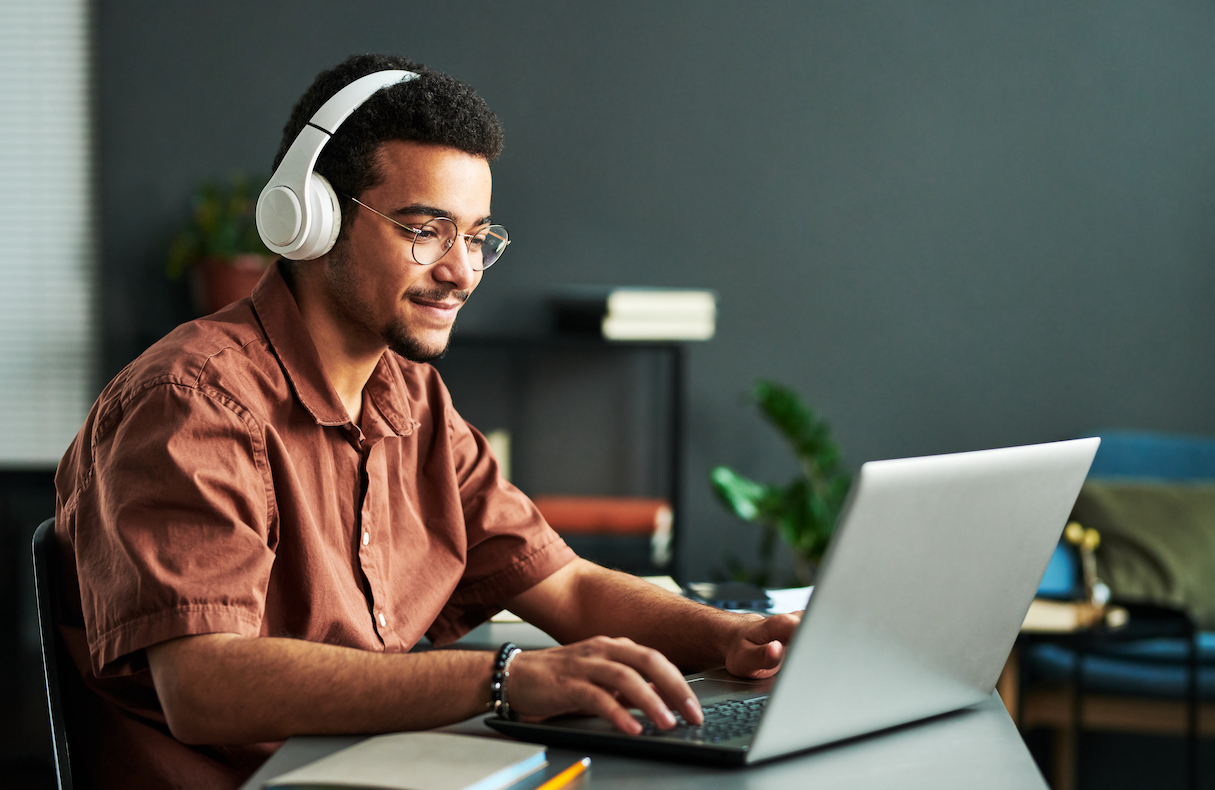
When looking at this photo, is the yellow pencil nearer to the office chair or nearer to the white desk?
the white desk

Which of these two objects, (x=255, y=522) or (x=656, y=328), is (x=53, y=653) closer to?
(x=255, y=522)

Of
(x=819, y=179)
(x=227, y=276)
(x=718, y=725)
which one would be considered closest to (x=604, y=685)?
(x=718, y=725)

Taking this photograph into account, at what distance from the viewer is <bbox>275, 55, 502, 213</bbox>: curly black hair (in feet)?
4.13

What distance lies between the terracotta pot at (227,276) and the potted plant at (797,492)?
1506 mm

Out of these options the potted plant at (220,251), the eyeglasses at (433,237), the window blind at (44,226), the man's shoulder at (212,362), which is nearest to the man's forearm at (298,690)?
the man's shoulder at (212,362)

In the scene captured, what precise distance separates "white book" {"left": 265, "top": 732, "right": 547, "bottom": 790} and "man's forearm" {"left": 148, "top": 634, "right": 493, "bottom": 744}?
0.33 ft

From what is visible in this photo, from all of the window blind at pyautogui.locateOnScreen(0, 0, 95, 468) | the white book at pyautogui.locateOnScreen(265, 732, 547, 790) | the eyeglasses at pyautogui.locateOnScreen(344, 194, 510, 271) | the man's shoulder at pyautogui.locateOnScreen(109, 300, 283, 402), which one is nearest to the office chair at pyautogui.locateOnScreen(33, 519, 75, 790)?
the man's shoulder at pyautogui.locateOnScreen(109, 300, 283, 402)

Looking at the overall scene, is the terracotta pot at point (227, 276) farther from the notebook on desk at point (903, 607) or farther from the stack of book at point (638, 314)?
the notebook on desk at point (903, 607)

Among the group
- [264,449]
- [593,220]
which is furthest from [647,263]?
[264,449]

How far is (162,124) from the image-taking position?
3.51 m

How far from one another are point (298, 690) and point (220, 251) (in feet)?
8.54

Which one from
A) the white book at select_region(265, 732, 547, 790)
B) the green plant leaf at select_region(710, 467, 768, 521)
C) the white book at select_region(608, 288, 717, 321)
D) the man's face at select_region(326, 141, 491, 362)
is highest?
the man's face at select_region(326, 141, 491, 362)

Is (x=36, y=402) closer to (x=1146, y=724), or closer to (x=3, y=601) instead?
(x=3, y=601)

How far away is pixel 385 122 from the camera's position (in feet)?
4.12
